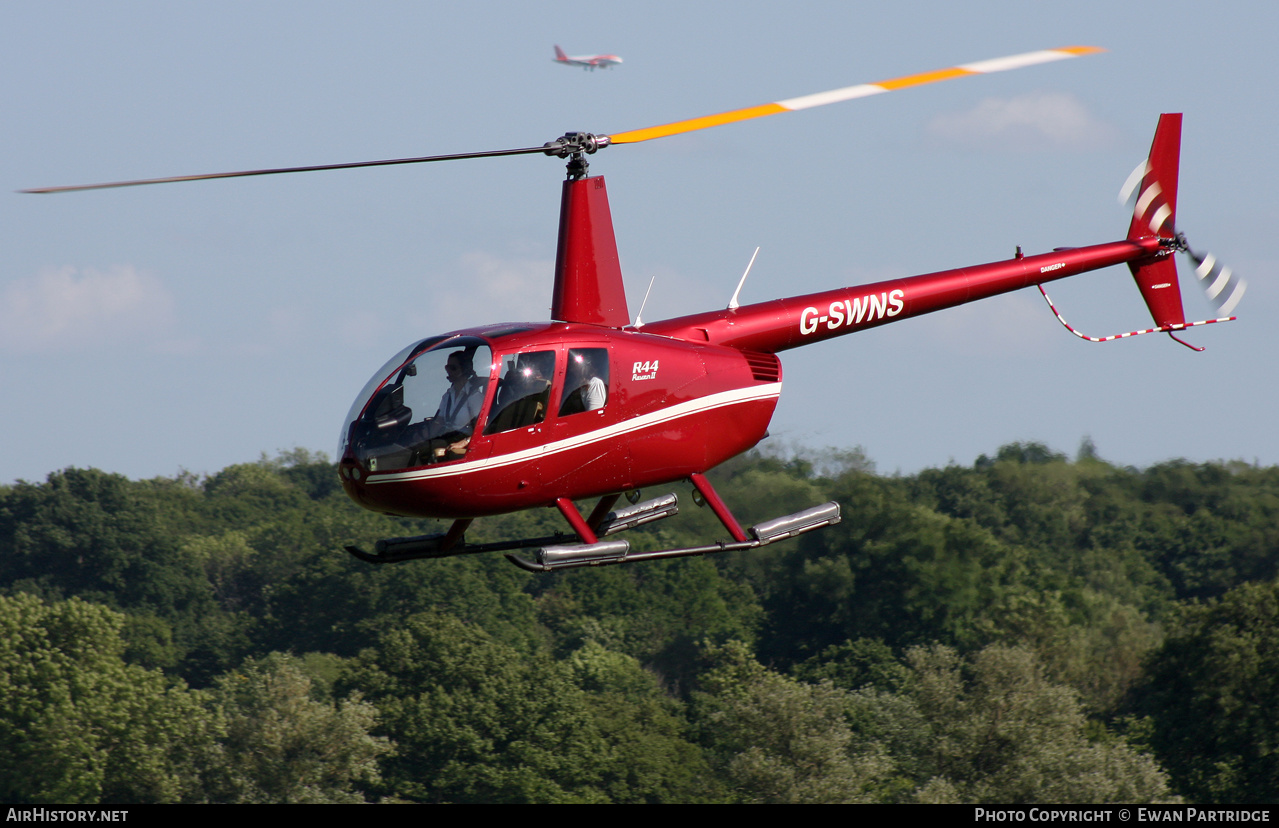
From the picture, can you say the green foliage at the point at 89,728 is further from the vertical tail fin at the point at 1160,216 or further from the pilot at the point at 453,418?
the pilot at the point at 453,418

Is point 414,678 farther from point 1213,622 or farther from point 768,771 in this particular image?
point 1213,622

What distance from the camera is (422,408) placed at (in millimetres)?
16062

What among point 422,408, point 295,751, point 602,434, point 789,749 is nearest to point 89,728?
point 295,751

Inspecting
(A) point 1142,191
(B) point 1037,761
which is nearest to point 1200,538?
(B) point 1037,761

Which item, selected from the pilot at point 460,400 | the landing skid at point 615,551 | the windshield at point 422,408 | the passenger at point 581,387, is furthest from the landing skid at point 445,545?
the passenger at point 581,387

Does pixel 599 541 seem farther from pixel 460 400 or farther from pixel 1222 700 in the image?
pixel 1222 700

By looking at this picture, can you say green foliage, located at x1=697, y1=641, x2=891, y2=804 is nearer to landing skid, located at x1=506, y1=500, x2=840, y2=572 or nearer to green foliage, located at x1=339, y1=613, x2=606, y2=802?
green foliage, located at x1=339, y1=613, x2=606, y2=802

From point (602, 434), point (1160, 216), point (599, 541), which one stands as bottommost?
point (599, 541)

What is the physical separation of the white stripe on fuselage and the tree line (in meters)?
38.5

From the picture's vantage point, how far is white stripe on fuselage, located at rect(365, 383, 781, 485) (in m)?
15.9

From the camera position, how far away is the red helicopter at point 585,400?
16.1 metres

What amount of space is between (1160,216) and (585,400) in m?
11.5

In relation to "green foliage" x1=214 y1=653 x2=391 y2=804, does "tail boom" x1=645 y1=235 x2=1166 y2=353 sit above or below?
above

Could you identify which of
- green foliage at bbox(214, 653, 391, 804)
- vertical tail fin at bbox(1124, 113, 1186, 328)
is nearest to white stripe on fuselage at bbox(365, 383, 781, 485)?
vertical tail fin at bbox(1124, 113, 1186, 328)
